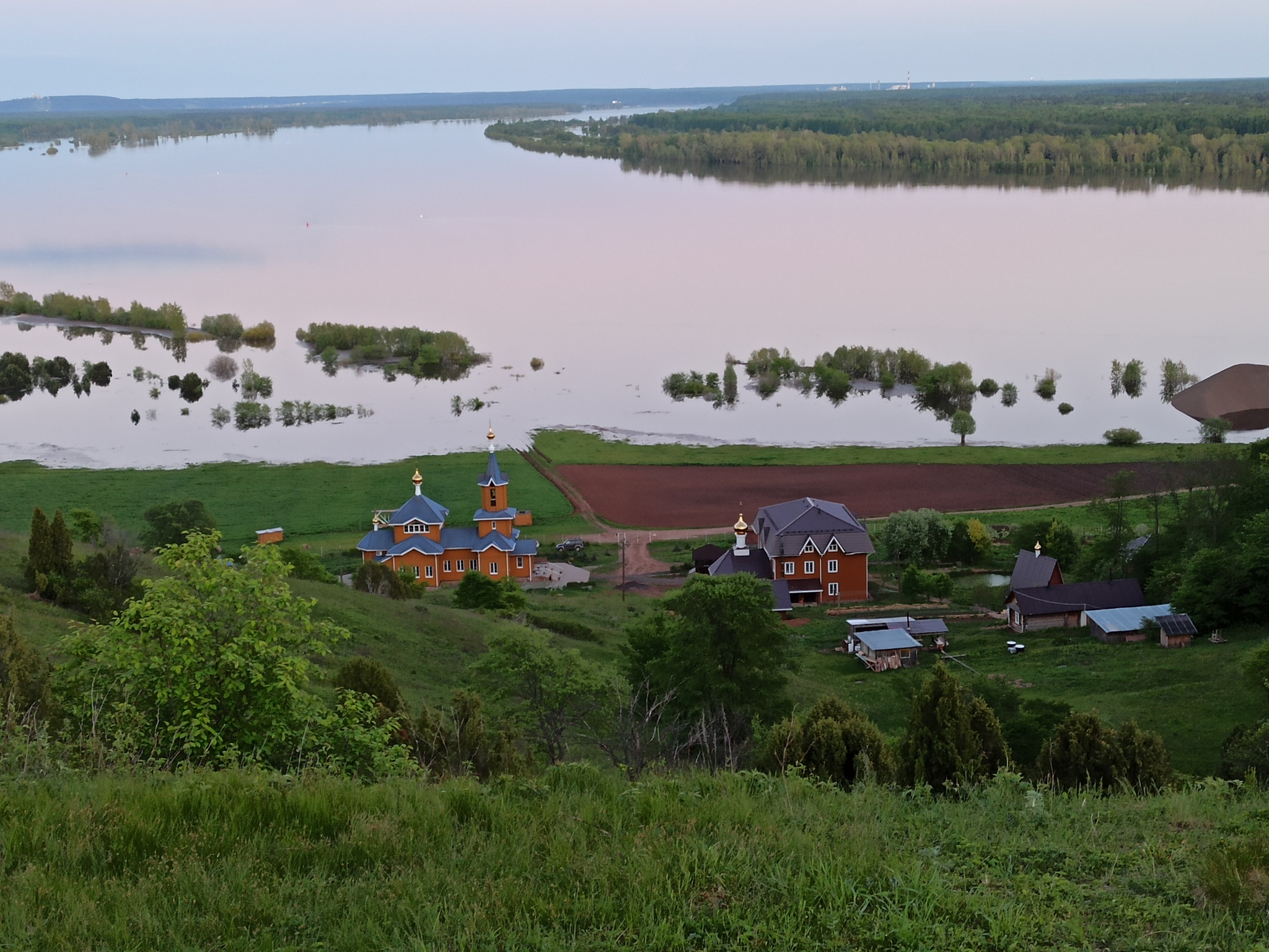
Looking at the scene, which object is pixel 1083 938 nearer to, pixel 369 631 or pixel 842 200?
pixel 369 631

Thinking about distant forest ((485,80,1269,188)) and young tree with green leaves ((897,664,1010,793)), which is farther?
distant forest ((485,80,1269,188))

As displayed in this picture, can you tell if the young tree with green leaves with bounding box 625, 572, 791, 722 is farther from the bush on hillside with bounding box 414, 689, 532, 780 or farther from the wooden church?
the wooden church

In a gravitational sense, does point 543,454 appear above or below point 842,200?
below

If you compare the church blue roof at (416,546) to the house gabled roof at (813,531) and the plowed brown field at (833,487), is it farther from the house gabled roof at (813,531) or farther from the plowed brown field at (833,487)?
the house gabled roof at (813,531)

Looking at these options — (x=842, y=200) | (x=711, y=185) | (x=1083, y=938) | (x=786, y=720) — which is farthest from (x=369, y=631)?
(x=711, y=185)

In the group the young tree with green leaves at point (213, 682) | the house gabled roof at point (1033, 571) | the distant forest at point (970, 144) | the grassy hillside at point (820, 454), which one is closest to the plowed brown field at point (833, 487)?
the grassy hillside at point (820, 454)

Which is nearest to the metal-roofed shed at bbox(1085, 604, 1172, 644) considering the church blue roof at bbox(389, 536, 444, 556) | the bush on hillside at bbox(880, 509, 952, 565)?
the bush on hillside at bbox(880, 509, 952, 565)
